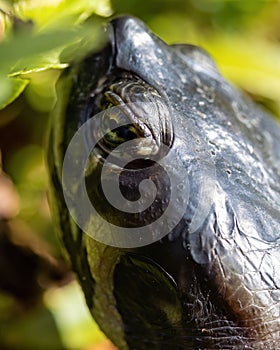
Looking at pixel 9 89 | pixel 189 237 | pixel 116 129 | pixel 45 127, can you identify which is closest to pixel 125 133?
pixel 116 129

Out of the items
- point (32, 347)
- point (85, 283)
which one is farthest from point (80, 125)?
point (32, 347)

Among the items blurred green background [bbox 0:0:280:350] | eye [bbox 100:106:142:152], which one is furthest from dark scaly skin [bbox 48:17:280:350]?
blurred green background [bbox 0:0:280:350]

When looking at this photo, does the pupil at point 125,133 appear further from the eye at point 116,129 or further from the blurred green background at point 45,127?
the blurred green background at point 45,127

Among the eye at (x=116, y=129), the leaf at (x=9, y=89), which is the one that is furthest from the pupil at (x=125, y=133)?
the leaf at (x=9, y=89)

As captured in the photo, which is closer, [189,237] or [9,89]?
[189,237]

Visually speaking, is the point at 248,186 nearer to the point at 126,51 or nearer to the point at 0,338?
the point at 126,51

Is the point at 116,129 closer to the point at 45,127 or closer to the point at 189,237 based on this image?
the point at 189,237
